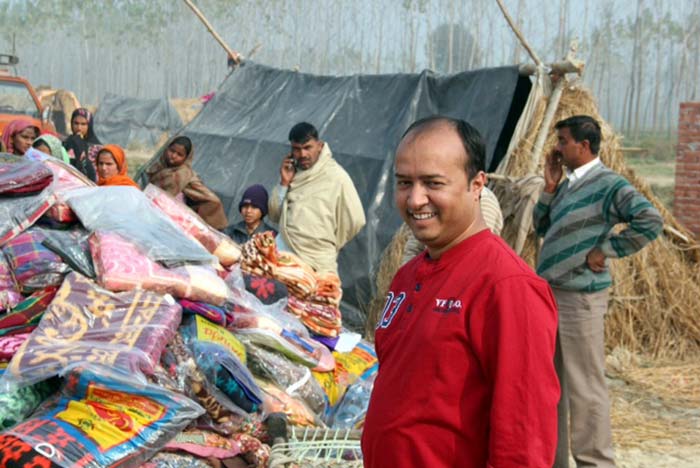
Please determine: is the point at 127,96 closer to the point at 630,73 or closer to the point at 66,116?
the point at 66,116

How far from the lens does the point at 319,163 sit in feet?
18.2

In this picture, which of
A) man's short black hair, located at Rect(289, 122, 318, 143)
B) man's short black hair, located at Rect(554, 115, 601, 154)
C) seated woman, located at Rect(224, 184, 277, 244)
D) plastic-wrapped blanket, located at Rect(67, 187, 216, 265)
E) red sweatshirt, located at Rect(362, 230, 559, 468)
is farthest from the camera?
seated woman, located at Rect(224, 184, 277, 244)

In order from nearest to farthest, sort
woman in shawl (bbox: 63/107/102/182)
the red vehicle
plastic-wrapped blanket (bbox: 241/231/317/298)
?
plastic-wrapped blanket (bbox: 241/231/317/298) < woman in shawl (bbox: 63/107/102/182) < the red vehicle

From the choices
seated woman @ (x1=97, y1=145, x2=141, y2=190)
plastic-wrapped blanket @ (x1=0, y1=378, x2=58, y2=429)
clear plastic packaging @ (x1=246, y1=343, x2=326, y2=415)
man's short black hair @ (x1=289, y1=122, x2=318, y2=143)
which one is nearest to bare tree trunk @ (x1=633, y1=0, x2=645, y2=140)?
man's short black hair @ (x1=289, y1=122, x2=318, y2=143)

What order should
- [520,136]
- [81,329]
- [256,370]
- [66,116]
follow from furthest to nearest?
[66,116], [520,136], [256,370], [81,329]

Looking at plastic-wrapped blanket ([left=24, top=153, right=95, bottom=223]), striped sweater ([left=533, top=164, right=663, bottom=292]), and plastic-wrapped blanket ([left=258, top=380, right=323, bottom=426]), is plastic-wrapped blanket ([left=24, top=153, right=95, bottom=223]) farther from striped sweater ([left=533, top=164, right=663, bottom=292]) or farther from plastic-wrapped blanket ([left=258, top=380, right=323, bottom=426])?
striped sweater ([left=533, top=164, right=663, bottom=292])

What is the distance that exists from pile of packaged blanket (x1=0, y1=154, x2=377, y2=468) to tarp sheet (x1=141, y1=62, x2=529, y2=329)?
8.28 feet

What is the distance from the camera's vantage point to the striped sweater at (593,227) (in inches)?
173

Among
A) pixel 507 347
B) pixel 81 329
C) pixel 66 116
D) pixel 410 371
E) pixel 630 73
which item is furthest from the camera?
pixel 66 116

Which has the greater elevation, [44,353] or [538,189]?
[538,189]

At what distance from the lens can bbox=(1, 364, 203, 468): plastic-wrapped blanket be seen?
3121 millimetres

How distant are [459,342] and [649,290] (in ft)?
18.5

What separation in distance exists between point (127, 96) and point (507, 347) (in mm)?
23964

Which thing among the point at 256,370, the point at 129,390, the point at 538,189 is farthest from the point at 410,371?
the point at 538,189
